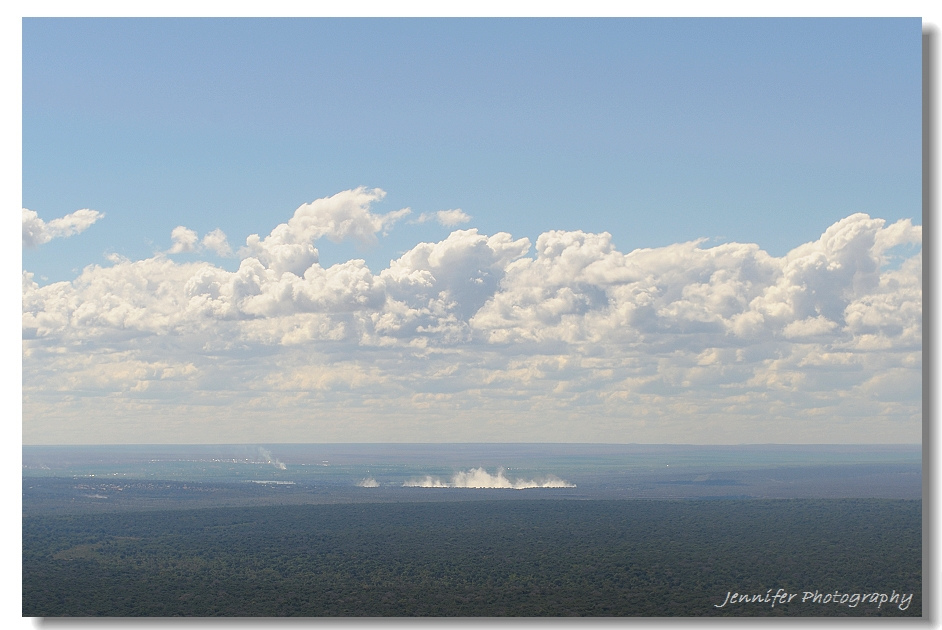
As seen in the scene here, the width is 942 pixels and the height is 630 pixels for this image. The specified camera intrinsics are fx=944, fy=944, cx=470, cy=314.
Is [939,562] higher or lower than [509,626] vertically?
higher

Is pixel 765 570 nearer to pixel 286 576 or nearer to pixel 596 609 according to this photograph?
pixel 596 609

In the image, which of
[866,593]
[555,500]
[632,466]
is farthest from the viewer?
[632,466]

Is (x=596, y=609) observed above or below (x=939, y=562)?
below

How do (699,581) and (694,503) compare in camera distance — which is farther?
(694,503)

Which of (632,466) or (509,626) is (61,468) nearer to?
(632,466)

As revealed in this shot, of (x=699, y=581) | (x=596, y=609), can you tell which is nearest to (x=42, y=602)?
(x=596, y=609)

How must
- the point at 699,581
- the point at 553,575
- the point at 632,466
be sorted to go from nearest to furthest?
the point at 699,581 < the point at 553,575 < the point at 632,466

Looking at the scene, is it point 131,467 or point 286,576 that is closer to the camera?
point 286,576

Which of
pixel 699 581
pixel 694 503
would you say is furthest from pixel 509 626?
pixel 694 503

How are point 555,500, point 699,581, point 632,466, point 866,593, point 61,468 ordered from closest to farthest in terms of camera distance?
point 866,593 < point 699,581 < point 555,500 < point 61,468 < point 632,466
